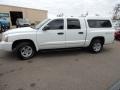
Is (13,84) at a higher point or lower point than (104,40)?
lower

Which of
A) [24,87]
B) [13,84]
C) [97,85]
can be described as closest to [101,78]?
[97,85]

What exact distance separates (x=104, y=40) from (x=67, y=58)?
241cm

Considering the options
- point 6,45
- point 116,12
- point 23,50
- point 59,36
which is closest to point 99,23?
point 59,36

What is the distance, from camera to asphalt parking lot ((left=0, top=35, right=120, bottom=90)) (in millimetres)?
4328

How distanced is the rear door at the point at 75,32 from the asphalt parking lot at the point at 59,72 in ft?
2.04

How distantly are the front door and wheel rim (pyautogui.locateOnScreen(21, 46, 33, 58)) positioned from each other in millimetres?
470

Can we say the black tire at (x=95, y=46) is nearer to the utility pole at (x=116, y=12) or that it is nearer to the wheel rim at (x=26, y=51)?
the wheel rim at (x=26, y=51)

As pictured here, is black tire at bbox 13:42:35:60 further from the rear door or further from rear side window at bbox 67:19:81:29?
rear side window at bbox 67:19:81:29

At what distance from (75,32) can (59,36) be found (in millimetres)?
831

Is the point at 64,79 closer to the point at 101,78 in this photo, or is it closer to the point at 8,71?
the point at 101,78

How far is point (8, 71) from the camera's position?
17.6 feet

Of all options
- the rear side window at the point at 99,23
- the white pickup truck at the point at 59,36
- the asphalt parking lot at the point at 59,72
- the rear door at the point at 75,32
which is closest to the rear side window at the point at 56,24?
the white pickup truck at the point at 59,36

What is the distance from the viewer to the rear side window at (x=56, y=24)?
6899 mm

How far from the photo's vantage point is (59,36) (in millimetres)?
6996
